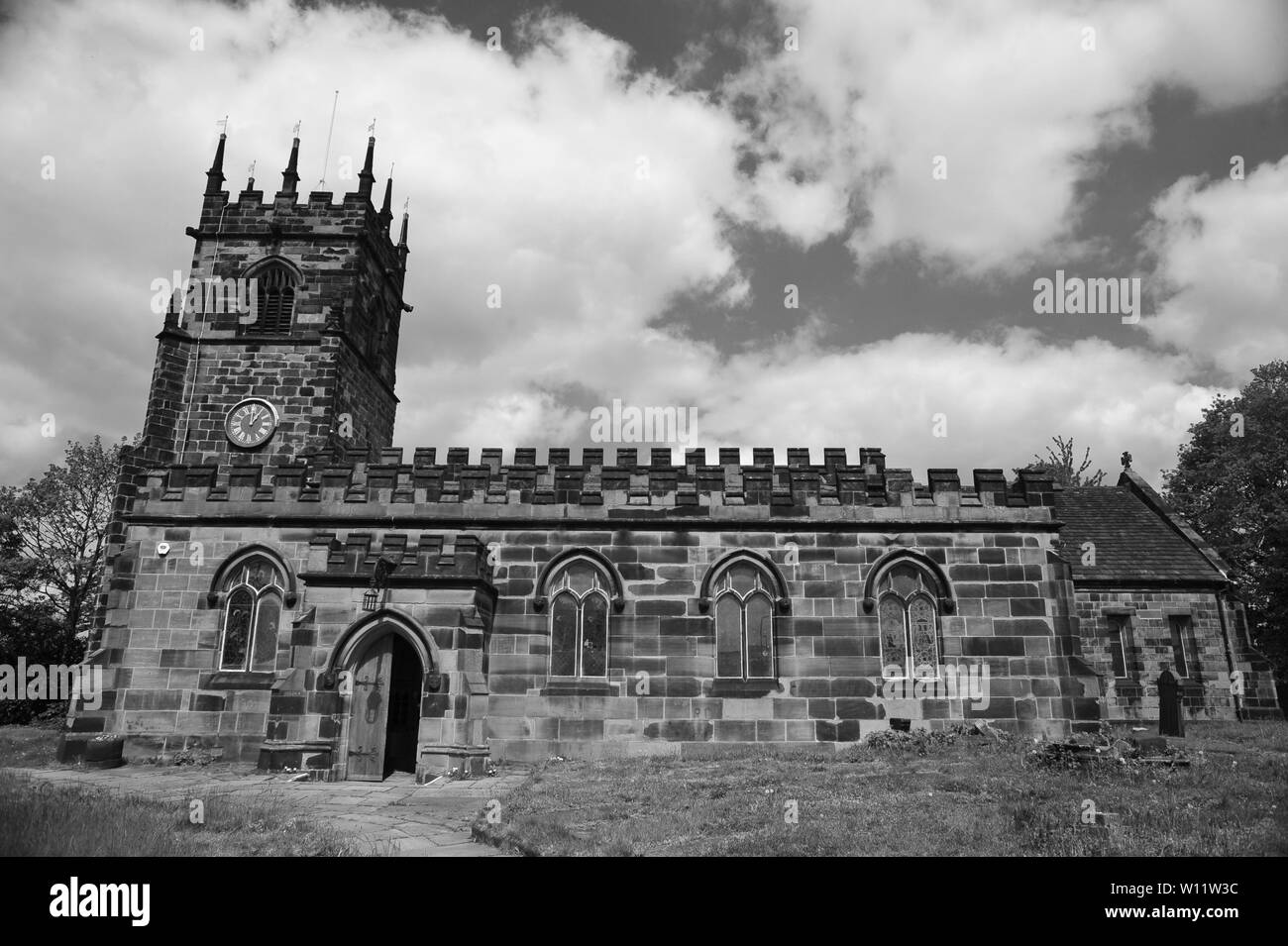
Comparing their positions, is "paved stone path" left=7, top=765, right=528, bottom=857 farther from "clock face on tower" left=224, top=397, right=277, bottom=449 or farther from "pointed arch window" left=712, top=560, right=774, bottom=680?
"clock face on tower" left=224, top=397, right=277, bottom=449

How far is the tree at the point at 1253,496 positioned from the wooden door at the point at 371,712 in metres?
31.2

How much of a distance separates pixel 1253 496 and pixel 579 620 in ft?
102

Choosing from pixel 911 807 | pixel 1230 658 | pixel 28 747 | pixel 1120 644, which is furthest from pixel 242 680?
pixel 1230 658

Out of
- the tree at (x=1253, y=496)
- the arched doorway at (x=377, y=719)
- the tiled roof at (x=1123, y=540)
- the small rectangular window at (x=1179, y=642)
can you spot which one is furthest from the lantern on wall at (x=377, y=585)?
the tree at (x=1253, y=496)

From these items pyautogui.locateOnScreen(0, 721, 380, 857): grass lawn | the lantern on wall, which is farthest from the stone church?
pyautogui.locateOnScreen(0, 721, 380, 857): grass lawn

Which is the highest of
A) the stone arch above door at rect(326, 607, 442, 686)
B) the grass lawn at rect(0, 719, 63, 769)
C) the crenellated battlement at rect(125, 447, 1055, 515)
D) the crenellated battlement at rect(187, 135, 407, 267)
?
the crenellated battlement at rect(187, 135, 407, 267)

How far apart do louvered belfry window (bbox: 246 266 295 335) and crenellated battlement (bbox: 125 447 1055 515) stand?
723cm

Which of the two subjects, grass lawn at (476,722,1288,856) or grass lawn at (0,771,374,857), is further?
grass lawn at (476,722,1288,856)

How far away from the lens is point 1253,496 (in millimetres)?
32562

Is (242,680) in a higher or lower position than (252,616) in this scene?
lower

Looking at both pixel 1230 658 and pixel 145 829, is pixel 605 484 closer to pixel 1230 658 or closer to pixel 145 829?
Answer: pixel 145 829

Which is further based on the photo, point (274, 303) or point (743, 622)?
point (274, 303)

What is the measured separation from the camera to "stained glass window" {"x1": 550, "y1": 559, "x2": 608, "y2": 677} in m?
15.6
